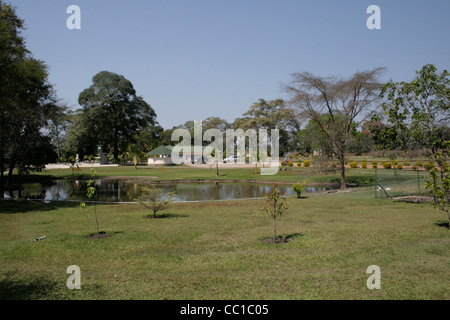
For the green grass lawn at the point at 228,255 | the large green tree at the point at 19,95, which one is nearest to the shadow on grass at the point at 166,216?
the green grass lawn at the point at 228,255

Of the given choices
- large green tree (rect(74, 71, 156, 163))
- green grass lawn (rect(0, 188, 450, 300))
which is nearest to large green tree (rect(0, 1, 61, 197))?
green grass lawn (rect(0, 188, 450, 300))

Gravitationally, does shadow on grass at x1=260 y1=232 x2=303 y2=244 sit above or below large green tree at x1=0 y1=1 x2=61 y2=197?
below

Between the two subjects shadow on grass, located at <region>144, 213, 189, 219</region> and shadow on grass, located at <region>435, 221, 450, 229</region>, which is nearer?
shadow on grass, located at <region>435, 221, 450, 229</region>

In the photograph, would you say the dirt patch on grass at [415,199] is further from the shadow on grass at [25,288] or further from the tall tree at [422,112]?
the shadow on grass at [25,288]

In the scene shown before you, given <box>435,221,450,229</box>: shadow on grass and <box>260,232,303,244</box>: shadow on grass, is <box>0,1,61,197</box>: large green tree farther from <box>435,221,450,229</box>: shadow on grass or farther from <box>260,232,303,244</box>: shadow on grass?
<box>435,221,450,229</box>: shadow on grass

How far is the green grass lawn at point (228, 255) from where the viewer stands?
6141 millimetres

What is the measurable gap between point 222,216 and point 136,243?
17.6ft

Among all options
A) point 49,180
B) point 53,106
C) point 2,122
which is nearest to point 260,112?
point 49,180

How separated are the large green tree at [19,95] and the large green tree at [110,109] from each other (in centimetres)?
3850

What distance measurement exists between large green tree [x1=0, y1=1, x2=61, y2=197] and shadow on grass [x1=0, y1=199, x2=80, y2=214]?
4.02 m

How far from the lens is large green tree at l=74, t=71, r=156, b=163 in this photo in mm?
67188

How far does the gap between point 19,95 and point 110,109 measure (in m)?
50.5

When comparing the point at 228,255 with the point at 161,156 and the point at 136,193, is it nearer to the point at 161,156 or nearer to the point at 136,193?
the point at 136,193

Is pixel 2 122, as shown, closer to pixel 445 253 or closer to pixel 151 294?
pixel 151 294
